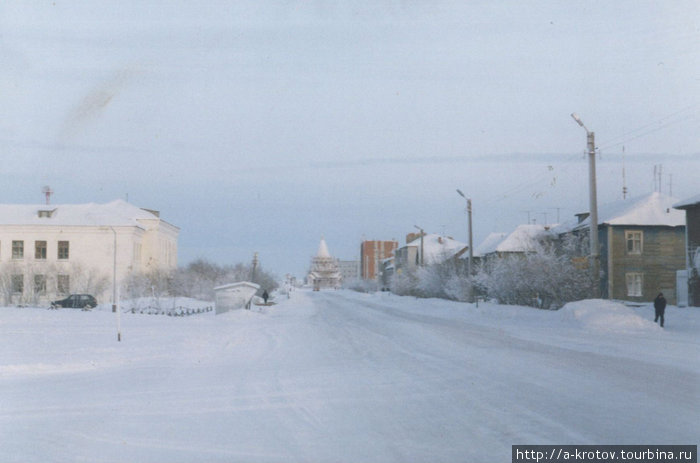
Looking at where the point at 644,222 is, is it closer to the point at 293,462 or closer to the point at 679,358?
the point at 679,358

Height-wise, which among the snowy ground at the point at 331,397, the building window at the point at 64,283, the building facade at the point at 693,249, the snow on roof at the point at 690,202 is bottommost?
the snowy ground at the point at 331,397

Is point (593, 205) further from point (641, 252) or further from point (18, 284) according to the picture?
point (18, 284)

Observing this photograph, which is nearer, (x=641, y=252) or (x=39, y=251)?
(x=641, y=252)

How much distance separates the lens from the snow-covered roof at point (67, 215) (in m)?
49.6

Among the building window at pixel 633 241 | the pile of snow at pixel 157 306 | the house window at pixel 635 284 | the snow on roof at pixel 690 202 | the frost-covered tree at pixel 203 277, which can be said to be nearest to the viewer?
the snow on roof at pixel 690 202

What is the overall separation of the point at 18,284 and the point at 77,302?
226 inches

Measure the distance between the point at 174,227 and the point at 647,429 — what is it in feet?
165

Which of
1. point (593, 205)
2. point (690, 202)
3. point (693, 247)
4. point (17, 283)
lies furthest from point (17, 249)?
point (693, 247)

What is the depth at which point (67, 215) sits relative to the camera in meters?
50.7

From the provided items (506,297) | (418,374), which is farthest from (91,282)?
(418,374)

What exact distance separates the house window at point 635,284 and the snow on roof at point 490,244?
28.3 meters

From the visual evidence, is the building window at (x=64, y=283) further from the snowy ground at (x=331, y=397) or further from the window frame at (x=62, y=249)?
the snowy ground at (x=331, y=397)

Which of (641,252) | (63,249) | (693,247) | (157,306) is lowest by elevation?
(157,306)

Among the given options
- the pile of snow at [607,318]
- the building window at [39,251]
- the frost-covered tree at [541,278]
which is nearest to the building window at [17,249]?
the building window at [39,251]
